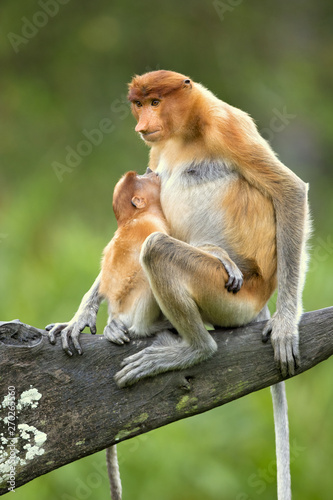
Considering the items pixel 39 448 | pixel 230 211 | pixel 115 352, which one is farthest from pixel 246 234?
pixel 39 448

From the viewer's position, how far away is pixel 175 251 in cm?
285

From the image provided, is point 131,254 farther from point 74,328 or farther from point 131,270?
point 74,328

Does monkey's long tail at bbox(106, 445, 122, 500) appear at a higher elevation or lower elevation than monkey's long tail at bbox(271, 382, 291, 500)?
lower

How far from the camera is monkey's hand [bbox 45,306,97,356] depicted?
3.02 m

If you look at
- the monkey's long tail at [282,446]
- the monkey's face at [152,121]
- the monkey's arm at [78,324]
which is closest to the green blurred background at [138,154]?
the monkey's long tail at [282,446]

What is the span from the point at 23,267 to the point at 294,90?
4.84m

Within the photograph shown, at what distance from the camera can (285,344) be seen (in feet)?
9.52

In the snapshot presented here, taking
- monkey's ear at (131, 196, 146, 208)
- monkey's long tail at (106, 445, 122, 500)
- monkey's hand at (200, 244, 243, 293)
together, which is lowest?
monkey's long tail at (106, 445, 122, 500)

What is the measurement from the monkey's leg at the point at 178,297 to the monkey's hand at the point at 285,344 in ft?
0.81

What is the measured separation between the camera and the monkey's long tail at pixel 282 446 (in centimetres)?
302

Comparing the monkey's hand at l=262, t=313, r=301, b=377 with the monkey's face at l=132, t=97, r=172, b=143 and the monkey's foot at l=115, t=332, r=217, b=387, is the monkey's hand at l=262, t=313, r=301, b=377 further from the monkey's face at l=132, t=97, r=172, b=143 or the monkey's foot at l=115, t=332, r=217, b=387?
the monkey's face at l=132, t=97, r=172, b=143

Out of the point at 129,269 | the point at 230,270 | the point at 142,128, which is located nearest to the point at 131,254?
the point at 129,269

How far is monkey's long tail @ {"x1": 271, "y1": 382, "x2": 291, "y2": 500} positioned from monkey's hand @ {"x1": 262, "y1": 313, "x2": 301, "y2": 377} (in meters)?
0.31

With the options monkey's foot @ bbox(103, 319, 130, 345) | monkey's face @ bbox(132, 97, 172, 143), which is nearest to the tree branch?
monkey's foot @ bbox(103, 319, 130, 345)
